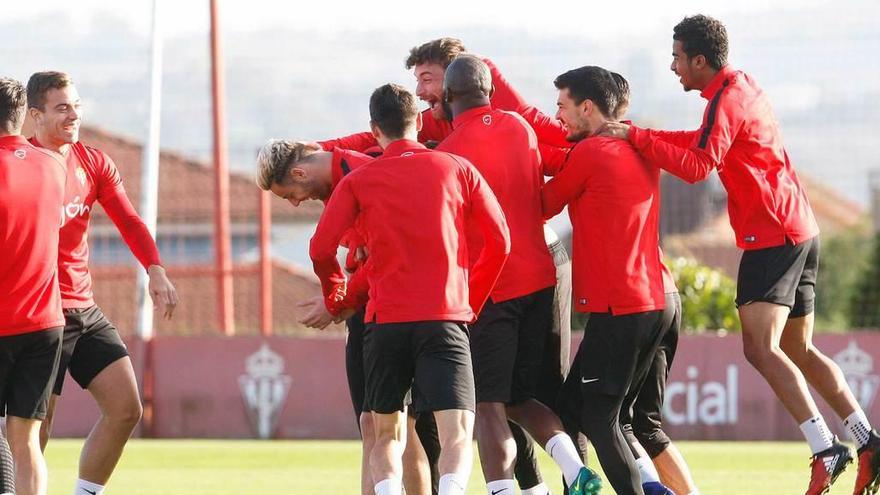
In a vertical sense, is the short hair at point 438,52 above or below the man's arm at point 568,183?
above

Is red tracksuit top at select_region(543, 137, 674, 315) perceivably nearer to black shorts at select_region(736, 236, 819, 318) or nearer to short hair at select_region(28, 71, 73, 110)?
black shorts at select_region(736, 236, 819, 318)

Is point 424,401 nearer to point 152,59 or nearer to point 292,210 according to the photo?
point 152,59

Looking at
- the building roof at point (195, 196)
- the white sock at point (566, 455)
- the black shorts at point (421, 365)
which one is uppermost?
the building roof at point (195, 196)

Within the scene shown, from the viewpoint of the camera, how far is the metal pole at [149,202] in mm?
19312

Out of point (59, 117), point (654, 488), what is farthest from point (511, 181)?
point (59, 117)

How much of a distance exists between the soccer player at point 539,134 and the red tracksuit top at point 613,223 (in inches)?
15.5

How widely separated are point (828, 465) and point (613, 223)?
6.60 feet

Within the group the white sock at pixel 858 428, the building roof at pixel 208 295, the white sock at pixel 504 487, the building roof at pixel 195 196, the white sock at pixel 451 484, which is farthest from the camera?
the building roof at pixel 195 196

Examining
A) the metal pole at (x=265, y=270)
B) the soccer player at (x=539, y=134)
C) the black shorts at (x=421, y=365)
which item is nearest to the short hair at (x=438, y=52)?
the soccer player at (x=539, y=134)

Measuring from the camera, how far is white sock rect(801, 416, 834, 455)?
915cm

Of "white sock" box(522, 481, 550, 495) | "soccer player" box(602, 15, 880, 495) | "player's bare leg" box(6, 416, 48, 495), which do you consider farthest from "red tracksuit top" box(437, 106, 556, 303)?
"player's bare leg" box(6, 416, 48, 495)

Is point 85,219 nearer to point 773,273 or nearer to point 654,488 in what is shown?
point 654,488

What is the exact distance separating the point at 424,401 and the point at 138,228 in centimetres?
212

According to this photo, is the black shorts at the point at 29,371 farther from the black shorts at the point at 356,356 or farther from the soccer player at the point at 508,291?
the soccer player at the point at 508,291
